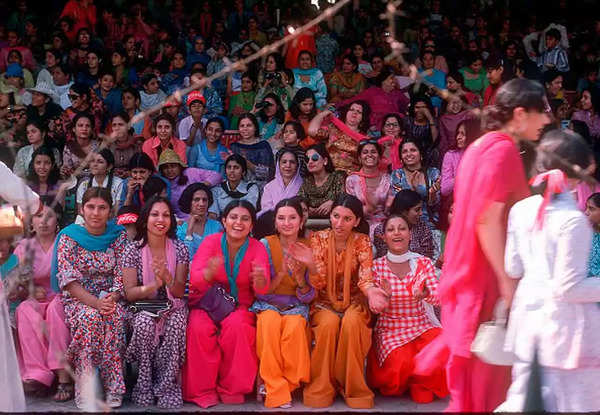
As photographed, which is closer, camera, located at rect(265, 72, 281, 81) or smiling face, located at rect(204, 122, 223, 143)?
smiling face, located at rect(204, 122, 223, 143)

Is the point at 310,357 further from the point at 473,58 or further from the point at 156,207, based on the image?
the point at 473,58

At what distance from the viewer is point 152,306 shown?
15.0ft

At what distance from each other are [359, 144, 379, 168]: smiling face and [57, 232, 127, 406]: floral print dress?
2.35 metres

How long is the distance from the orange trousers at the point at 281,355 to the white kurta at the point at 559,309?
189 cm

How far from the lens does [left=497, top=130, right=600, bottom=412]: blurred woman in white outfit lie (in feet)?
8.70

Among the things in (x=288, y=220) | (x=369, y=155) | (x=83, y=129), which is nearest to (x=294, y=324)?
(x=288, y=220)

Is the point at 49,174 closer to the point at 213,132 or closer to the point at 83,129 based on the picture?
the point at 83,129

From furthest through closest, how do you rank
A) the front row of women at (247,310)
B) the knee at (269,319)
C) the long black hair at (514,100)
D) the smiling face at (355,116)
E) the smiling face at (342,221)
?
the smiling face at (355,116)
the smiling face at (342,221)
the knee at (269,319)
the front row of women at (247,310)
the long black hair at (514,100)

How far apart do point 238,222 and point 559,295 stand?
2.45m

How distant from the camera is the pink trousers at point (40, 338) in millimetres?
4516

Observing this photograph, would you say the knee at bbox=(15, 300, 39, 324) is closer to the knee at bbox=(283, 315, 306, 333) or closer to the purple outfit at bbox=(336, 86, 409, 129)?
the knee at bbox=(283, 315, 306, 333)

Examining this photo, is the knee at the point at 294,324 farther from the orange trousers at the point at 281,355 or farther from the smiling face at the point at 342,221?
the smiling face at the point at 342,221

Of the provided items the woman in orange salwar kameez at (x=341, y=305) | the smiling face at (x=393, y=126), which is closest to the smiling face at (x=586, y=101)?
the smiling face at (x=393, y=126)

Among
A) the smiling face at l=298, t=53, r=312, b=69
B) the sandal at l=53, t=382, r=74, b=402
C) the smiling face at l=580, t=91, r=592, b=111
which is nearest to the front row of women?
the sandal at l=53, t=382, r=74, b=402
